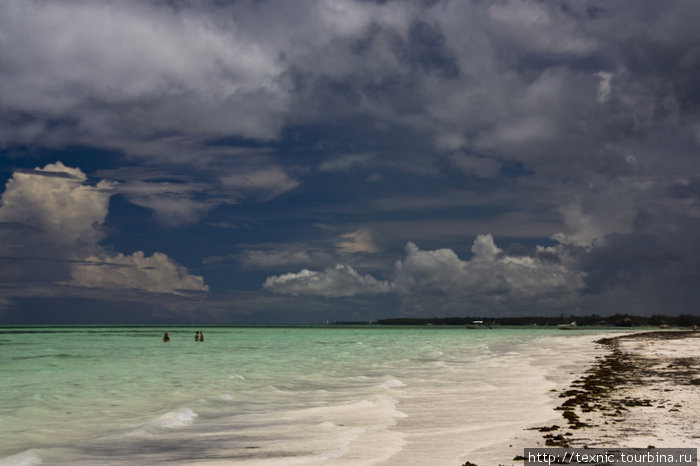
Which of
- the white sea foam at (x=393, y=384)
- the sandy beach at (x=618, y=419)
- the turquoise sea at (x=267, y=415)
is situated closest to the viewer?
the sandy beach at (x=618, y=419)

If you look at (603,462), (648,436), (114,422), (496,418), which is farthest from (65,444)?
(648,436)

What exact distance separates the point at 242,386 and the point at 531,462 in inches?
723

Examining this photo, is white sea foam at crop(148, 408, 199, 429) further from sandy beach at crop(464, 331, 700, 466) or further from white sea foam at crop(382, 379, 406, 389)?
sandy beach at crop(464, 331, 700, 466)

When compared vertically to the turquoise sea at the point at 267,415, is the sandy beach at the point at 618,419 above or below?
above

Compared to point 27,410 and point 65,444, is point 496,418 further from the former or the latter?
point 27,410

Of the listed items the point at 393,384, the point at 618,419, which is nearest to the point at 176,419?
the point at 393,384

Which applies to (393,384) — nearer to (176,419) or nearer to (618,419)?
(176,419)

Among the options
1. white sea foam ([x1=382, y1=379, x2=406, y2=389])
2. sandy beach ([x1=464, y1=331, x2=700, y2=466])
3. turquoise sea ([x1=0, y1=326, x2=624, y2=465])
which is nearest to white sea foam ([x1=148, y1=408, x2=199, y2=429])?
turquoise sea ([x1=0, y1=326, x2=624, y2=465])

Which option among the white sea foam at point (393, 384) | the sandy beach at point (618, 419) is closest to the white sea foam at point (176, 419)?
the white sea foam at point (393, 384)

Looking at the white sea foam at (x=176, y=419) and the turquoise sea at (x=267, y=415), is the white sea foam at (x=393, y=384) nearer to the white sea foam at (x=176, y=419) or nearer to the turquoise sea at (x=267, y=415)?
the turquoise sea at (x=267, y=415)

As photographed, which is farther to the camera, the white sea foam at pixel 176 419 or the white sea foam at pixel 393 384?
the white sea foam at pixel 393 384

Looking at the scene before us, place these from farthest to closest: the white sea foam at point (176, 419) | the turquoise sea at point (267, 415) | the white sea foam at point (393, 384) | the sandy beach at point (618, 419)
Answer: the white sea foam at point (393, 384) → the white sea foam at point (176, 419) → the turquoise sea at point (267, 415) → the sandy beach at point (618, 419)

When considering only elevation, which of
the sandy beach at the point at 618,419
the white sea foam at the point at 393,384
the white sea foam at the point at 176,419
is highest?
the sandy beach at the point at 618,419

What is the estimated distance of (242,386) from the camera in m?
25.6
